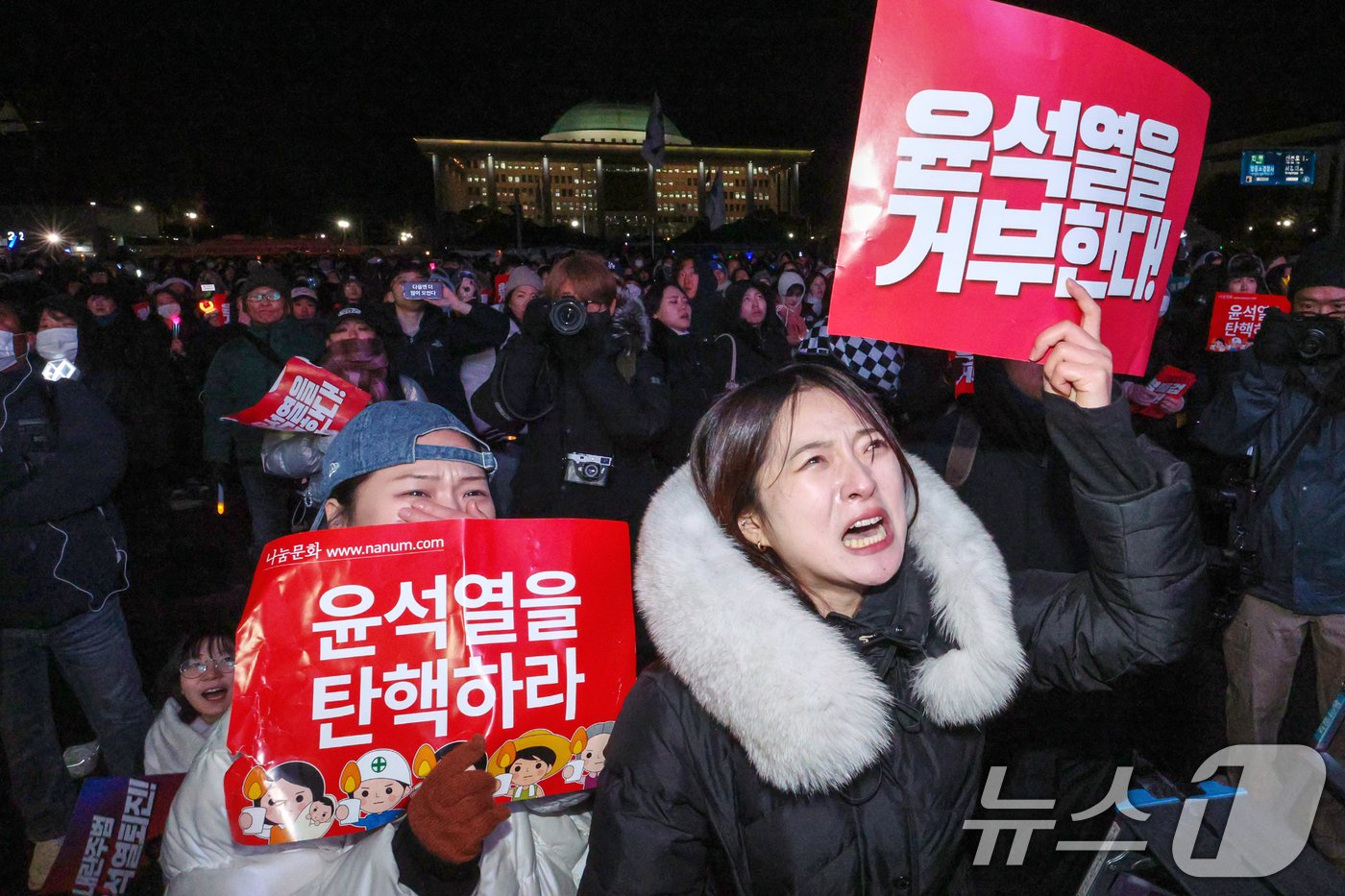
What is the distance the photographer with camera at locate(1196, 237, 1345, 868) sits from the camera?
9.18 feet

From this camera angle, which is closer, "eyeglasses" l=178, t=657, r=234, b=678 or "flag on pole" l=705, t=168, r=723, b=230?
"eyeglasses" l=178, t=657, r=234, b=678

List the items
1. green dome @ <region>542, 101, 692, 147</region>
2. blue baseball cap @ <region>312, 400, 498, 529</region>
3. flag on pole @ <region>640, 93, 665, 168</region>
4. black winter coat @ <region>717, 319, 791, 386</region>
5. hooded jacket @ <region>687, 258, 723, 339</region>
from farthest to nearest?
green dome @ <region>542, 101, 692, 147</region>, flag on pole @ <region>640, 93, 665, 168</region>, hooded jacket @ <region>687, 258, 723, 339</region>, black winter coat @ <region>717, 319, 791, 386</region>, blue baseball cap @ <region>312, 400, 498, 529</region>

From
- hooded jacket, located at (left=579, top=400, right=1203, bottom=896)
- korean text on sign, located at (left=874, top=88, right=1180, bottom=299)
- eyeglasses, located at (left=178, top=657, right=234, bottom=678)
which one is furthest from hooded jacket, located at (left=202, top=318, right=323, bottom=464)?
korean text on sign, located at (left=874, top=88, right=1180, bottom=299)

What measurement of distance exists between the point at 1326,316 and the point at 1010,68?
2022 millimetres

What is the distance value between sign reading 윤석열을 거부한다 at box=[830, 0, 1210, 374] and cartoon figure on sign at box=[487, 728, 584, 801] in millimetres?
1030

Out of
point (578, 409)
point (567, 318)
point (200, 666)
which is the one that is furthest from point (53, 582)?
point (567, 318)

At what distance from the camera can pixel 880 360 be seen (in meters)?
3.67

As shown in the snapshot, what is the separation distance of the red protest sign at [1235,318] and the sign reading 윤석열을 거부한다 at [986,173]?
13.0ft

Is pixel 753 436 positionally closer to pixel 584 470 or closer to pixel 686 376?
pixel 584 470

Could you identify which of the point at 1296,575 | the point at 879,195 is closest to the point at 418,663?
the point at 879,195

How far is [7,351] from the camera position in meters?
2.93

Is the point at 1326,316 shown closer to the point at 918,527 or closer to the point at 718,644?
the point at 918,527

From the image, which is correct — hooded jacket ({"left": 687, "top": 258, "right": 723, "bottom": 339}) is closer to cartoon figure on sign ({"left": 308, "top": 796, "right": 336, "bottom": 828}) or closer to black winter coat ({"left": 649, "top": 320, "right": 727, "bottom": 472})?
black winter coat ({"left": 649, "top": 320, "right": 727, "bottom": 472})

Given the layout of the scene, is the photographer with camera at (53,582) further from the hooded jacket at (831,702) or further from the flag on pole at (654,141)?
the flag on pole at (654,141)
